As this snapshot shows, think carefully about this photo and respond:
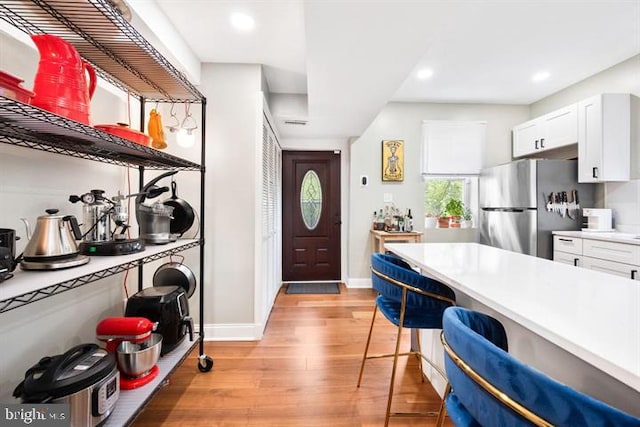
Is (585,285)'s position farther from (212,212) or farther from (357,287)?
(357,287)

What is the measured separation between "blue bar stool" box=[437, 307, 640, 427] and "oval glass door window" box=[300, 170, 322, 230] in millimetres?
3797

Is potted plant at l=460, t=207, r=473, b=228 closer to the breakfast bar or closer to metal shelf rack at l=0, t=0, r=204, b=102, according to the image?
the breakfast bar

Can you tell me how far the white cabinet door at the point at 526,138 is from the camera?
3.71 m

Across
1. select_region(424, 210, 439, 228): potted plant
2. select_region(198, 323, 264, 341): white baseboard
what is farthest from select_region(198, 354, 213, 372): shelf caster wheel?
select_region(424, 210, 439, 228): potted plant

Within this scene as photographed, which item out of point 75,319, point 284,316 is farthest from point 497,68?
point 75,319

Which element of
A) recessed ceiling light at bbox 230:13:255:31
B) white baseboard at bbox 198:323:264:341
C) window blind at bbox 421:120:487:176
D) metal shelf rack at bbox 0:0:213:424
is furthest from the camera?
window blind at bbox 421:120:487:176

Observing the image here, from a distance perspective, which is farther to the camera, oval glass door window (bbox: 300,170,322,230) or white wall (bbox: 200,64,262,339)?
oval glass door window (bbox: 300,170,322,230)

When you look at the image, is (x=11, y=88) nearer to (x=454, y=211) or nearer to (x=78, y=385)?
(x=78, y=385)

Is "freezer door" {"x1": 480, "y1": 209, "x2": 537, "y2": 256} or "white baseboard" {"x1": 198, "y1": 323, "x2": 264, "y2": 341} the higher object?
"freezer door" {"x1": 480, "y1": 209, "x2": 537, "y2": 256}

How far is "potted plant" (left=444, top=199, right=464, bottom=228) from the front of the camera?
4.15m

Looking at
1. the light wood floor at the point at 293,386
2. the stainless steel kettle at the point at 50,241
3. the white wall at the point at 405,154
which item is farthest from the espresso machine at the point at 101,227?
the white wall at the point at 405,154

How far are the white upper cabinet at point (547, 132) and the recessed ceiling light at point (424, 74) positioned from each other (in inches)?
64.4

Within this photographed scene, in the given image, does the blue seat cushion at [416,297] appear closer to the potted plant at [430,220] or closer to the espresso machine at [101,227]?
the espresso machine at [101,227]

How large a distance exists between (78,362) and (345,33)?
2065 millimetres
